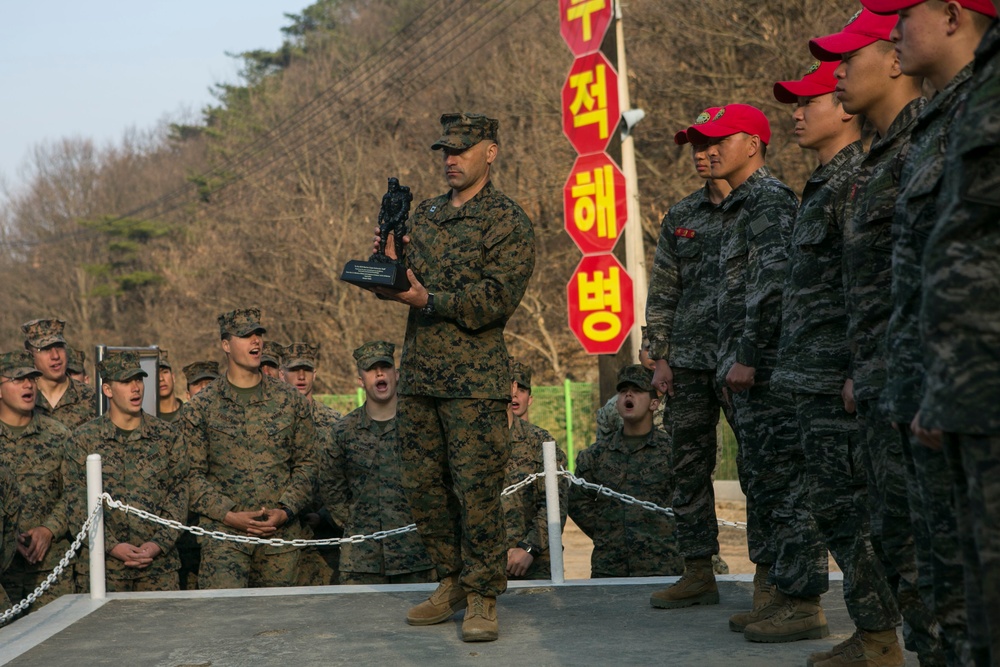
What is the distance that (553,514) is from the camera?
23.1ft

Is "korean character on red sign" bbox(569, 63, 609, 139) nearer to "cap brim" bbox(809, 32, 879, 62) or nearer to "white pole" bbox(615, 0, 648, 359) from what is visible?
"white pole" bbox(615, 0, 648, 359)

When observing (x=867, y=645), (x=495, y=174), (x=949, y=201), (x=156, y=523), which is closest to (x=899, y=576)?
(x=867, y=645)

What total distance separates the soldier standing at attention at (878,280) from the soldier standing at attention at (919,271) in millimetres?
185

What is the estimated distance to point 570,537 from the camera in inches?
858

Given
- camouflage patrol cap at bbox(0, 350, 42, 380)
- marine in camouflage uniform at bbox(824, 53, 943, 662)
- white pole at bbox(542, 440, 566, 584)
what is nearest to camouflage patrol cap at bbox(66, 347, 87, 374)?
camouflage patrol cap at bbox(0, 350, 42, 380)

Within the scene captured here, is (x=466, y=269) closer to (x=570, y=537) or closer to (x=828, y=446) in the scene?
(x=828, y=446)

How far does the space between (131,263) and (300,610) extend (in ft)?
161

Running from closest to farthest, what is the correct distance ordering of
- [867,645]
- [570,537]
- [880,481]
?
[880,481], [867,645], [570,537]

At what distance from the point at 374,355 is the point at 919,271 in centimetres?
597

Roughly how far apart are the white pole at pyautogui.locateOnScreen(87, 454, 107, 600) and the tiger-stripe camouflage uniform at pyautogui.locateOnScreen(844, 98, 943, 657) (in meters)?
4.60

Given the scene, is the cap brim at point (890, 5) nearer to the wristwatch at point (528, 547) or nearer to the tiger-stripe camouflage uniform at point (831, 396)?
the tiger-stripe camouflage uniform at point (831, 396)

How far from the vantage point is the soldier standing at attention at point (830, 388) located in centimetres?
442

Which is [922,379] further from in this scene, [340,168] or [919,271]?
[340,168]

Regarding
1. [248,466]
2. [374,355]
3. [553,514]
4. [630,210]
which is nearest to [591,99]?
[630,210]
